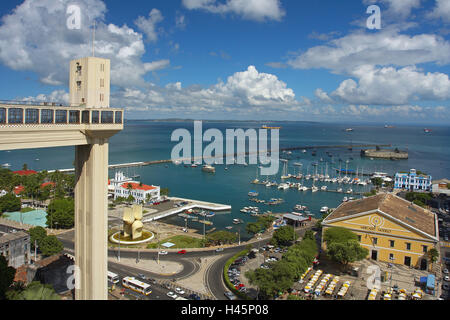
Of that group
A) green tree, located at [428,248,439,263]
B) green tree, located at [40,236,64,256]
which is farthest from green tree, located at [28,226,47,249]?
green tree, located at [428,248,439,263]

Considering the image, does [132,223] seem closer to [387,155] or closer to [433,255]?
[433,255]

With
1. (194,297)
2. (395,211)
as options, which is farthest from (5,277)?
(395,211)

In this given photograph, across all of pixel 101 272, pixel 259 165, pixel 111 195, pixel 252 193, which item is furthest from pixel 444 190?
pixel 101 272

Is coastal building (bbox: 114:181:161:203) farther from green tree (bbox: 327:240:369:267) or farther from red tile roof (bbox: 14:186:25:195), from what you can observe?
green tree (bbox: 327:240:369:267)

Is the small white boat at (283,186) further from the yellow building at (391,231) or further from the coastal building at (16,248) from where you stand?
the coastal building at (16,248)
